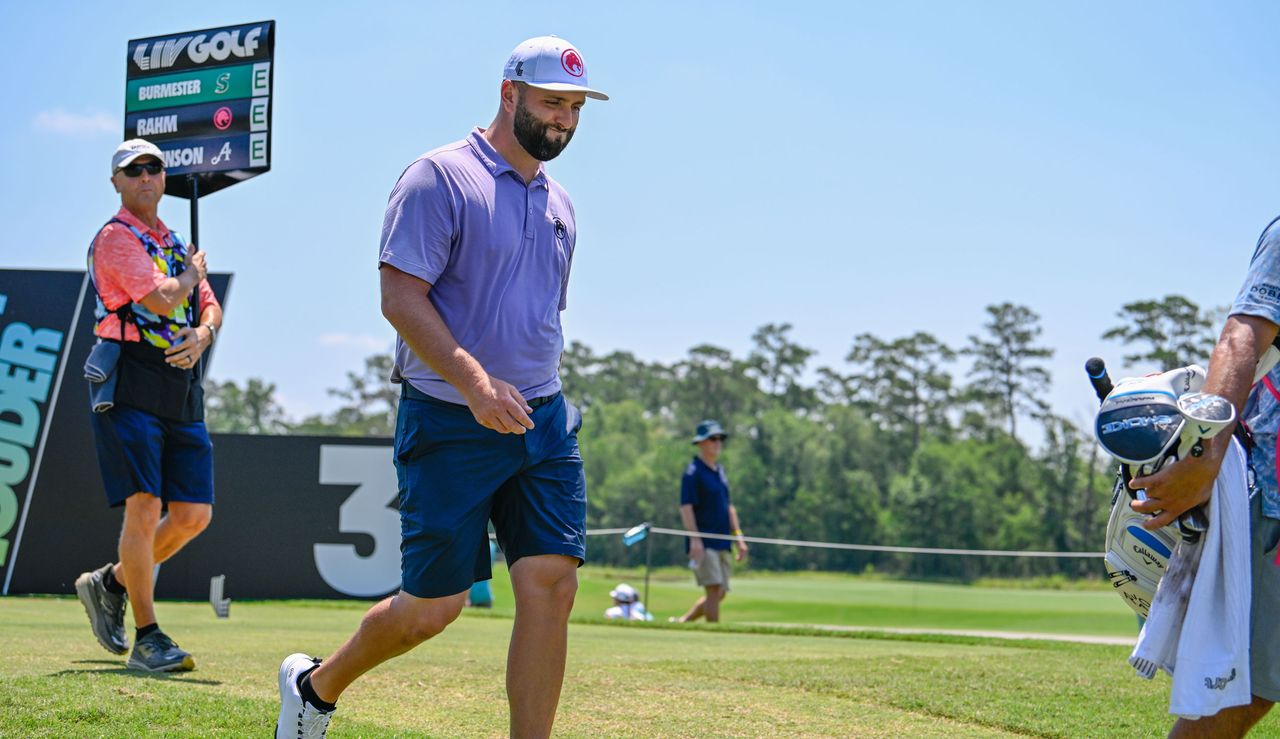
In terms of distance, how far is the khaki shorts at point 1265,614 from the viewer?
9.78 ft

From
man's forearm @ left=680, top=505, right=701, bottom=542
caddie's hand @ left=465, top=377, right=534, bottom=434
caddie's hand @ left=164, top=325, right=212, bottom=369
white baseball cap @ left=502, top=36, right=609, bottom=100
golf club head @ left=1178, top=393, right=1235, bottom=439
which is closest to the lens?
golf club head @ left=1178, top=393, right=1235, bottom=439

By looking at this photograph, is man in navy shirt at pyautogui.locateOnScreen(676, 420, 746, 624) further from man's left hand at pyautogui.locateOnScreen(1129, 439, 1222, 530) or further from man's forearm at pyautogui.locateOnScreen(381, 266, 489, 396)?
man's left hand at pyautogui.locateOnScreen(1129, 439, 1222, 530)

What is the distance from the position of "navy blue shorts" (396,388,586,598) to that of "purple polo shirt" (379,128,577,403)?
98mm

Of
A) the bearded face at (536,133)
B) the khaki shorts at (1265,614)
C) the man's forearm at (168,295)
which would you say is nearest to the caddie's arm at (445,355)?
the bearded face at (536,133)

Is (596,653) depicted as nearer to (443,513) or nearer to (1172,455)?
(443,513)

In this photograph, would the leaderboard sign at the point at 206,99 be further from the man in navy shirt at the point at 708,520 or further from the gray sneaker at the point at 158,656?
the man in navy shirt at the point at 708,520

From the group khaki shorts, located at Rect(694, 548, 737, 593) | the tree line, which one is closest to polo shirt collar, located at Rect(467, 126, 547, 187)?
khaki shorts, located at Rect(694, 548, 737, 593)

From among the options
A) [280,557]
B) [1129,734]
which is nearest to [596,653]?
[1129,734]

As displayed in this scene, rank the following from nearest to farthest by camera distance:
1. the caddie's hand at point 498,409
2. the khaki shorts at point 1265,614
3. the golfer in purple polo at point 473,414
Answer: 1. the khaki shorts at point 1265,614
2. the caddie's hand at point 498,409
3. the golfer in purple polo at point 473,414

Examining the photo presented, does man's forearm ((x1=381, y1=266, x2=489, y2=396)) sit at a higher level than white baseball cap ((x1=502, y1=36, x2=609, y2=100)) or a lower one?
lower

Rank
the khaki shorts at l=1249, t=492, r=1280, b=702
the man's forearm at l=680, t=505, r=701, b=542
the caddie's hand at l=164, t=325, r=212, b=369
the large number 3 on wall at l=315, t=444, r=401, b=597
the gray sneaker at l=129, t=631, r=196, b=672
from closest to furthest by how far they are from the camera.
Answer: the khaki shorts at l=1249, t=492, r=1280, b=702 → the gray sneaker at l=129, t=631, r=196, b=672 → the caddie's hand at l=164, t=325, r=212, b=369 → the man's forearm at l=680, t=505, r=701, b=542 → the large number 3 on wall at l=315, t=444, r=401, b=597

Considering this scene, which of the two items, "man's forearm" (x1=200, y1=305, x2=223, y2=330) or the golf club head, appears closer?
the golf club head

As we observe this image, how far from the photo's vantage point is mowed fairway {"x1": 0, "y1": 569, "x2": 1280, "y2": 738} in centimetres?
464

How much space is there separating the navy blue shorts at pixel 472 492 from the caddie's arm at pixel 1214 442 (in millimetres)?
1625
